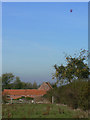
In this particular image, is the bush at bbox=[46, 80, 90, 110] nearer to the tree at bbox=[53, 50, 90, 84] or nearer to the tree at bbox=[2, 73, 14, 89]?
the tree at bbox=[53, 50, 90, 84]

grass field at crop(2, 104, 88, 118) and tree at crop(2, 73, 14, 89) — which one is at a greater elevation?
tree at crop(2, 73, 14, 89)

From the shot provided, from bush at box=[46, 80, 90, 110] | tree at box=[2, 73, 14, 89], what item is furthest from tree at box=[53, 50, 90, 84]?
tree at box=[2, 73, 14, 89]

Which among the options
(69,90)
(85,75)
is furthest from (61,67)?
(69,90)

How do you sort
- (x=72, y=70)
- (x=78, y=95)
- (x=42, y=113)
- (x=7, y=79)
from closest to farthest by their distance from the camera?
(x=42, y=113), (x=78, y=95), (x=72, y=70), (x=7, y=79)

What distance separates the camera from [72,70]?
97.3ft

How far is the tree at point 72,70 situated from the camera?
29.4 m

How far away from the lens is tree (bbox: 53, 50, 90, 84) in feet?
96.5

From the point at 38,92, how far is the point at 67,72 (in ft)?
59.7

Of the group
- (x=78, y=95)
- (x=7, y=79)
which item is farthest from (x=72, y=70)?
(x=7, y=79)

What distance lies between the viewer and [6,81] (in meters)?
70.3

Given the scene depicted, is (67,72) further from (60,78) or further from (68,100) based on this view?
(68,100)

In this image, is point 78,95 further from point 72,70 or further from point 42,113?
point 72,70

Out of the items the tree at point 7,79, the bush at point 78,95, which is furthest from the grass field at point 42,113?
the tree at point 7,79

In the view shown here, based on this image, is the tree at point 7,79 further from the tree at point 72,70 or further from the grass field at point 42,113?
the grass field at point 42,113
